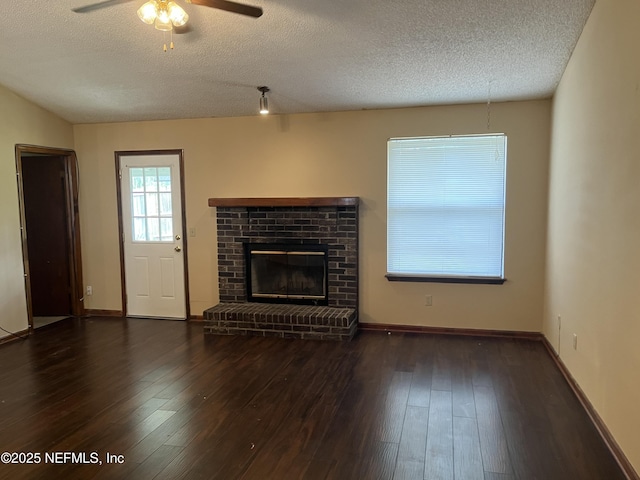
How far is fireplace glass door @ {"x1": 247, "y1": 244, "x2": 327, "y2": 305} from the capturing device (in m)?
4.84

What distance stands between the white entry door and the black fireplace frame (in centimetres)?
84

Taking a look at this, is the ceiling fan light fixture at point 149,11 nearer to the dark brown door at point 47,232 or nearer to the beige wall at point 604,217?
the beige wall at point 604,217

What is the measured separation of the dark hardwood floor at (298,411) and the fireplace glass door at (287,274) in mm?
666

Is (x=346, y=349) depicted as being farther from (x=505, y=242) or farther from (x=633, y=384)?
(x=633, y=384)

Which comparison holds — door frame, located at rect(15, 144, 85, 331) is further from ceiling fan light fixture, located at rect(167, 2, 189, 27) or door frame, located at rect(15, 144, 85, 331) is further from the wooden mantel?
ceiling fan light fixture, located at rect(167, 2, 189, 27)

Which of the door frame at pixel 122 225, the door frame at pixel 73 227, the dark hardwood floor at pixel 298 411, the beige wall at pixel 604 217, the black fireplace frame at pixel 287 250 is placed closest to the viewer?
the beige wall at pixel 604 217

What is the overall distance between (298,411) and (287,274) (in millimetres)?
2191

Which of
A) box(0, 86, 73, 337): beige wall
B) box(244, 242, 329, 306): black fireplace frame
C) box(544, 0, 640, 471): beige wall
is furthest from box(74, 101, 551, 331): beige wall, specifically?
box(0, 86, 73, 337): beige wall

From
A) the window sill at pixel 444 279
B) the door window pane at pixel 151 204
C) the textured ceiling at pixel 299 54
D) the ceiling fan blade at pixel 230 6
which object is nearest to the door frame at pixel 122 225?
the door window pane at pixel 151 204

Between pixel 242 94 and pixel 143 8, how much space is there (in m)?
2.03

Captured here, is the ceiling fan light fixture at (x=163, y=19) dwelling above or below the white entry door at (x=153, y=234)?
above

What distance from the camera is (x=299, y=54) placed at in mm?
3492

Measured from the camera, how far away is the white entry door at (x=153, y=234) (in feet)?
17.1

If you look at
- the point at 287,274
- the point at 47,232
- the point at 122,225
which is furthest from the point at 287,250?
the point at 47,232
